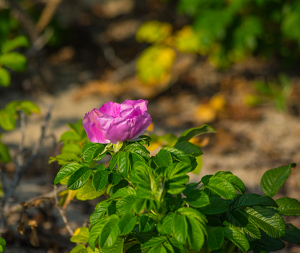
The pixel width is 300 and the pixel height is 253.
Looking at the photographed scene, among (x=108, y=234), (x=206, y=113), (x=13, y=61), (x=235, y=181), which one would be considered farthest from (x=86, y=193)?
(x=206, y=113)

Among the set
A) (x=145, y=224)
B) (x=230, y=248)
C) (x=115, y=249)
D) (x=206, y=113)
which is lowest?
(x=206, y=113)

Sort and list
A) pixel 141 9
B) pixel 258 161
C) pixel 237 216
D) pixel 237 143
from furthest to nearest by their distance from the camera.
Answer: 1. pixel 141 9
2. pixel 237 143
3. pixel 258 161
4. pixel 237 216

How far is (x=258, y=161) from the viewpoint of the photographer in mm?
2611

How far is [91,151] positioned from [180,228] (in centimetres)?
32

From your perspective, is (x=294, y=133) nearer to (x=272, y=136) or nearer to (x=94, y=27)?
(x=272, y=136)

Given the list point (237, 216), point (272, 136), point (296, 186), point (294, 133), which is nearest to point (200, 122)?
point (272, 136)

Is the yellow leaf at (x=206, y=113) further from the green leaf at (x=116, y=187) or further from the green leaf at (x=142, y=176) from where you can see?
the green leaf at (x=142, y=176)

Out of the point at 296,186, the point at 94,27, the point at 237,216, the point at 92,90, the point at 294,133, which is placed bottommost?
the point at 296,186

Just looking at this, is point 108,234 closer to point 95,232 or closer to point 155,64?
point 95,232

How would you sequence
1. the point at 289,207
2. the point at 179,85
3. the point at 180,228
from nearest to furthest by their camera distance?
the point at 180,228, the point at 289,207, the point at 179,85

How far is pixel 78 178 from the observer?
805mm

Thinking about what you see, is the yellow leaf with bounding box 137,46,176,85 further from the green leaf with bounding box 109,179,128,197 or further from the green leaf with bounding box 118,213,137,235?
the green leaf with bounding box 118,213,137,235

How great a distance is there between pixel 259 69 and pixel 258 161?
185 cm

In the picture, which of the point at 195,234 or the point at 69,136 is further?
the point at 69,136
